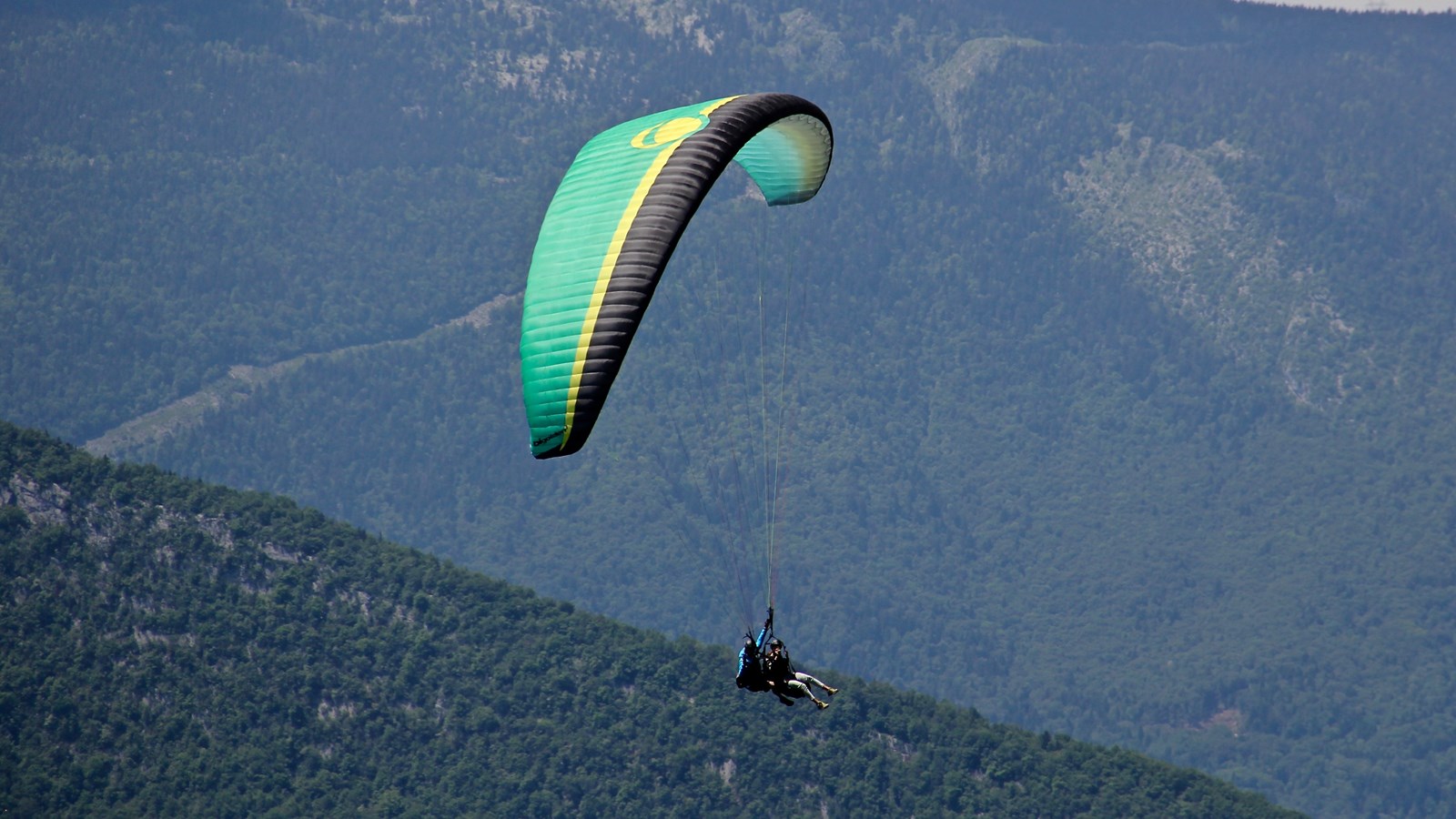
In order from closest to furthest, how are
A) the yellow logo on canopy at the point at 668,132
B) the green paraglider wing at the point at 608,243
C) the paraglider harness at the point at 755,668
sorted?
the green paraglider wing at the point at 608,243
the paraglider harness at the point at 755,668
the yellow logo on canopy at the point at 668,132

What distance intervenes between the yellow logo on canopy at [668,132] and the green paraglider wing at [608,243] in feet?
0.12

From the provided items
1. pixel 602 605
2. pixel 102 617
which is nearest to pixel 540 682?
pixel 102 617

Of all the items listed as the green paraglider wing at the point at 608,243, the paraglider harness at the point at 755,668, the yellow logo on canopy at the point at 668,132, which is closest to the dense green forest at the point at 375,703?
the paraglider harness at the point at 755,668

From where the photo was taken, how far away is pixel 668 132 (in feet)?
145

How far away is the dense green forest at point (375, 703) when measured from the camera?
290ft

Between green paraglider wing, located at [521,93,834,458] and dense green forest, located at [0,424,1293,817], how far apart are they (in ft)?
152

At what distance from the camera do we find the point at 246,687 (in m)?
Result: 92.6

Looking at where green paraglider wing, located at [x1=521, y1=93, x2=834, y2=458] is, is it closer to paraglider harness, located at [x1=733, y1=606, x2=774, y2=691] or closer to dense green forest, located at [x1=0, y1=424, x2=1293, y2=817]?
paraglider harness, located at [x1=733, y1=606, x2=774, y2=691]

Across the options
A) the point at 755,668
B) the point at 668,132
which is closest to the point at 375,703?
the point at 755,668

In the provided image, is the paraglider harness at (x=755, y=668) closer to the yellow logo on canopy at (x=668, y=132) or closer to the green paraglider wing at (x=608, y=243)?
the green paraglider wing at (x=608, y=243)

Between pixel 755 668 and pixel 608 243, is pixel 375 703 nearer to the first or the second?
pixel 755 668

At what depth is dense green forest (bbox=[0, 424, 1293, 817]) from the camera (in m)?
88.2

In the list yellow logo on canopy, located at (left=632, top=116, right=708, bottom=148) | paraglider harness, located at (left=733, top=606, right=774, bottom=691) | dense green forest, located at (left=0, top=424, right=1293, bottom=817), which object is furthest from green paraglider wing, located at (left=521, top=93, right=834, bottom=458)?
dense green forest, located at (left=0, top=424, right=1293, bottom=817)

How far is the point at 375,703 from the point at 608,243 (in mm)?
56884
